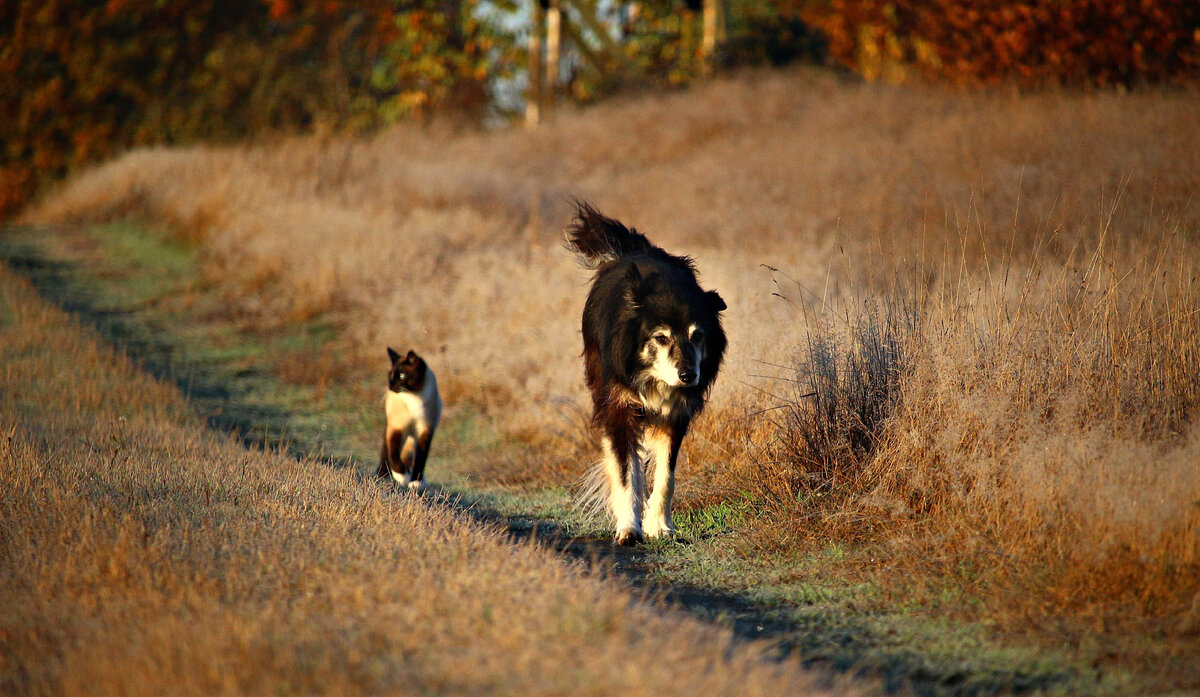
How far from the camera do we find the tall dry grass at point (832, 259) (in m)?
5.08

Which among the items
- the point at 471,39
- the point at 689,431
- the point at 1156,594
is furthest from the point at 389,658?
the point at 471,39

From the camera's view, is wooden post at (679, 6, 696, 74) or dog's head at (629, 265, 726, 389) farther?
wooden post at (679, 6, 696, 74)

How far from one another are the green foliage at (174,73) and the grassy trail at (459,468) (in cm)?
1496

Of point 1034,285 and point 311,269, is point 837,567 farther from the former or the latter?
point 311,269

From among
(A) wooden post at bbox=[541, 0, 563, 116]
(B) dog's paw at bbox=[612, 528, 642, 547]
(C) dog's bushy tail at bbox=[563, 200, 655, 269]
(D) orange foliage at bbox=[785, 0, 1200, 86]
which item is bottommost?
(B) dog's paw at bbox=[612, 528, 642, 547]

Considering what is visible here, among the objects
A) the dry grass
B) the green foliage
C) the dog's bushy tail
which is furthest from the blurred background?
the dry grass

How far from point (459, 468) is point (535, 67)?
69.4 ft

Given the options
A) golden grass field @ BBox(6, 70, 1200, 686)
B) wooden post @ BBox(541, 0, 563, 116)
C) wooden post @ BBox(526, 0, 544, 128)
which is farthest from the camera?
wooden post @ BBox(526, 0, 544, 128)

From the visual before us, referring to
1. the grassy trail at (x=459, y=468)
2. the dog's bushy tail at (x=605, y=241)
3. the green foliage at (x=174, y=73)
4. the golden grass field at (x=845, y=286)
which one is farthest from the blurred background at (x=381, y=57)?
the dog's bushy tail at (x=605, y=241)

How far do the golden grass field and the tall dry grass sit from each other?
29 millimetres

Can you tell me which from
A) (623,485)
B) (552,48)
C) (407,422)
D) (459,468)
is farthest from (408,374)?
(552,48)

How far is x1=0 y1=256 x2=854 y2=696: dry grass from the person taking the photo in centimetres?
325

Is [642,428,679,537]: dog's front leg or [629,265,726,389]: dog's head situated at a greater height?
[629,265,726,389]: dog's head

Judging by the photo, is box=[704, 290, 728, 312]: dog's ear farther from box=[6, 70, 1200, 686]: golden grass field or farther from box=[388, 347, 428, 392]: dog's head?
box=[388, 347, 428, 392]: dog's head
